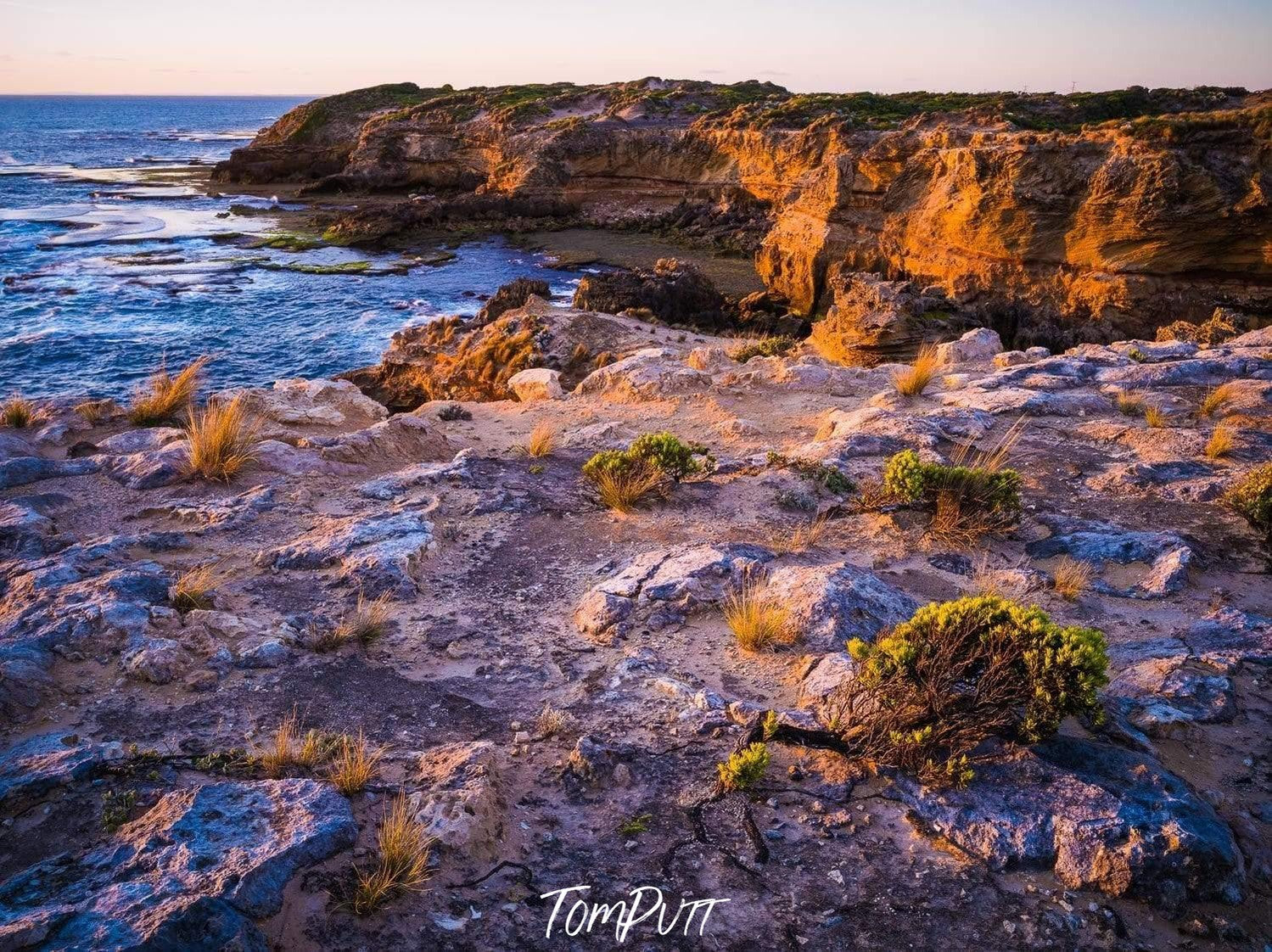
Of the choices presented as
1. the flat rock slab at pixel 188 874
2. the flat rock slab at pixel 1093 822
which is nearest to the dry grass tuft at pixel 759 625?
the flat rock slab at pixel 1093 822

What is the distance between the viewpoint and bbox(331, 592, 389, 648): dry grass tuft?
5285mm

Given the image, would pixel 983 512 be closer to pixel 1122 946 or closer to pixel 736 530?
pixel 736 530

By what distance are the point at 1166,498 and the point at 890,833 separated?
18.0 ft

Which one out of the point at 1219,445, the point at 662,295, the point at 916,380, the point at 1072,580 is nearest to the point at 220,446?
the point at 1072,580

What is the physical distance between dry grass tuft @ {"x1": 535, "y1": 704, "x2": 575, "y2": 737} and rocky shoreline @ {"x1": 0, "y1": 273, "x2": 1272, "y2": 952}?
0.02 m

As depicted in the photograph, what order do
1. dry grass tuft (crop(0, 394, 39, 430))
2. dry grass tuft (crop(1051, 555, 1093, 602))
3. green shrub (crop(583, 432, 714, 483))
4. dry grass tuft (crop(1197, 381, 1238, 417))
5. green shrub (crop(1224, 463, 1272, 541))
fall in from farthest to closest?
dry grass tuft (crop(0, 394, 39, 430)) → dry grass tuft (crop(1197, 381, 1238, 417)) → green shrub (crop(583, 432, 714, 483)) → green shrub (crop(1224, 463, 1272, 541)) → dry grass tuft (crop(1051, 555, 1093, 602))

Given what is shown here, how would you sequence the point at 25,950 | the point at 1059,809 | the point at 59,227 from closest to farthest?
the point at 25,950
the point at 1059,809
the point at 59,227

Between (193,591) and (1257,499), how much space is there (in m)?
8.57

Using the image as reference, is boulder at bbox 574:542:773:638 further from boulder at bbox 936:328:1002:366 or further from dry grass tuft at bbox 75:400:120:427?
A: boulder at bbox 936:328:1002:366

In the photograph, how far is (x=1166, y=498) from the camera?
7.29 metres

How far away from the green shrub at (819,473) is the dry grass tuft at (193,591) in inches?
210

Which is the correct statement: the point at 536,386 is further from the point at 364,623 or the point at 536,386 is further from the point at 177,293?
the point at 177,293

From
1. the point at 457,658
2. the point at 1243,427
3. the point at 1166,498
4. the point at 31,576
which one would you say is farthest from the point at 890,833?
the point at 1243,427

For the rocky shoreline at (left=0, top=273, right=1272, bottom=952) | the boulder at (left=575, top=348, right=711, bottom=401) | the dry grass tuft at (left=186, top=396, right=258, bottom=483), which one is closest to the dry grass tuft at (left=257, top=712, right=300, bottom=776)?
the rocky shoreline at (left=0, top=273, right=1272, bottom=952)
